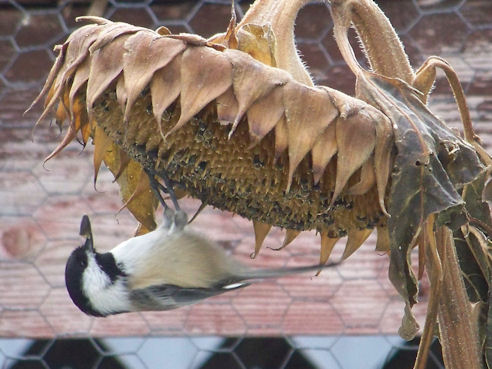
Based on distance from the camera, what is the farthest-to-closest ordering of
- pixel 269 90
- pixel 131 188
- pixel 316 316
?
1. pixel 316 316
2. pixel 131 188
3. pixel 269 90

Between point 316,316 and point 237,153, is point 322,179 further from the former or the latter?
point 316,316

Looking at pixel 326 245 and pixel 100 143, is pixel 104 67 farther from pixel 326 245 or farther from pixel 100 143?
pixel 326 245

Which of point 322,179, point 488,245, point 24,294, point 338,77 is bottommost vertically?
point 24,294

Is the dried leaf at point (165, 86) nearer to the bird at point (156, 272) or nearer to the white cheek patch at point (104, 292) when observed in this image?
the bird at point (156, 272)

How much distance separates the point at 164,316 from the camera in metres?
1.96

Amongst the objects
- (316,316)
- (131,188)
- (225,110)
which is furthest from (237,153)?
(316,316)

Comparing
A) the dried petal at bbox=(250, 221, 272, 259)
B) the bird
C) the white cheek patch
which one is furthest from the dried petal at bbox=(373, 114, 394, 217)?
the white cheek patch

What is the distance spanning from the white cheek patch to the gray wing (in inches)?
0.8

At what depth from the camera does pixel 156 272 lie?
1.56 m

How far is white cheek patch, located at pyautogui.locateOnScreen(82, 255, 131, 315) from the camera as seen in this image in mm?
1538

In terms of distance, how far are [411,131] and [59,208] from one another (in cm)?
115

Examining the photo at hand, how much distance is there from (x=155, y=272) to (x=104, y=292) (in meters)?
0.08

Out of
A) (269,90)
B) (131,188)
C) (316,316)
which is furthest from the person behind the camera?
(316,316)

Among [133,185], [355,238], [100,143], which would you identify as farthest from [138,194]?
[355,238]
